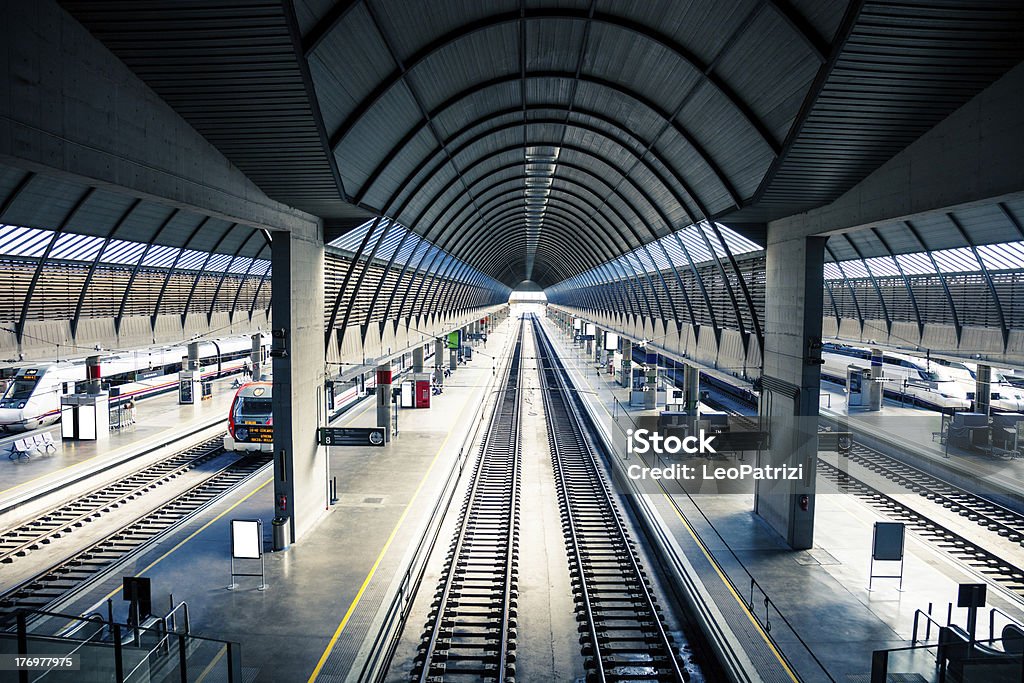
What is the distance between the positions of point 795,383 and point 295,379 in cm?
1169

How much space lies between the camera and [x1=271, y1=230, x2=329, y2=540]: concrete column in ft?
49.3

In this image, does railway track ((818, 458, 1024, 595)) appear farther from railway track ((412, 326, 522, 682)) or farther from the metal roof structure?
railway track ((412, 326, 522, 682))

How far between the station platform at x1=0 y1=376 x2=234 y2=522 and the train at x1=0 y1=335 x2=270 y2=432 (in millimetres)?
883

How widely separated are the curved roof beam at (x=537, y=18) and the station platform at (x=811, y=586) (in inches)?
357

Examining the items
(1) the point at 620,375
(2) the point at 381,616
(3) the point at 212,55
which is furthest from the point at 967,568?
(1) the point at 620,375

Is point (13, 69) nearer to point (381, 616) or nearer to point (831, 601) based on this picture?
point (381, 616)

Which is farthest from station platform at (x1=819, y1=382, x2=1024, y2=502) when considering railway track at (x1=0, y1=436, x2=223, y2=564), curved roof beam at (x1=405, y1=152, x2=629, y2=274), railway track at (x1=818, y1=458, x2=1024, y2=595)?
railway track at (x1=0, y1=436, x2=223, y2=564)

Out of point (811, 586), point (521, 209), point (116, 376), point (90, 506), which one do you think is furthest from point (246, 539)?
point (521, 209)

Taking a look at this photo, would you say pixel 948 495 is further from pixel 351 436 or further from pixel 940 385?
pixel 351 436

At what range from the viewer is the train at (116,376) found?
2586 cm

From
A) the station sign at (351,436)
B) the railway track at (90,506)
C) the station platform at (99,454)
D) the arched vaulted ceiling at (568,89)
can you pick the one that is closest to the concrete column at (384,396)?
the arched vaulted ceiling at (568,89)

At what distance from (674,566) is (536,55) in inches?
510

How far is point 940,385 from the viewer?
31875 millimetres

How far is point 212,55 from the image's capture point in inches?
341
